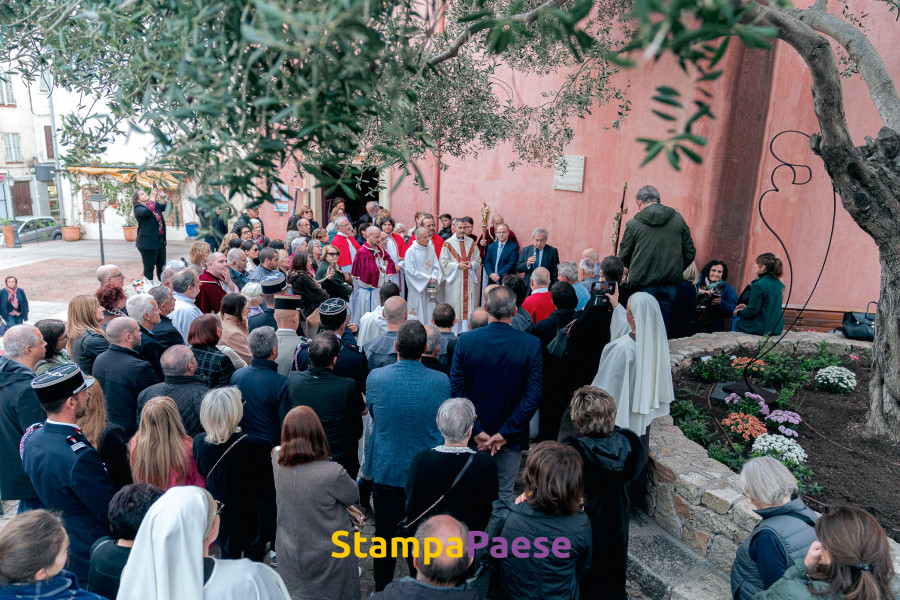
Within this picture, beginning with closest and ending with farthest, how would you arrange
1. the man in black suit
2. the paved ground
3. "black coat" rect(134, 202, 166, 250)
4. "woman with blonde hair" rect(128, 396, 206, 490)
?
"woman with blonde hair" rect(128, 396, 206, 490) → the man in black suit → "black coat" rect(134, 202, 166, 250) → the paved ground

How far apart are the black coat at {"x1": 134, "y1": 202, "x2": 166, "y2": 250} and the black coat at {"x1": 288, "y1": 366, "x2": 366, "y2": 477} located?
837 cm

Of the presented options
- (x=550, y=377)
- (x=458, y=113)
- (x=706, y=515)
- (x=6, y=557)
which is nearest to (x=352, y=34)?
(x=6, y=557)

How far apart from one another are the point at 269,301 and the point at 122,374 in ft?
5.65

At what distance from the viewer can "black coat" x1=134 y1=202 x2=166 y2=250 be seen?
11.3 metres

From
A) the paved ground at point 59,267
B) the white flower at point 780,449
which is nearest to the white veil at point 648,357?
the white flower at point 780,449

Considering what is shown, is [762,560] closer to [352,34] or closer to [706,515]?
[706,515]

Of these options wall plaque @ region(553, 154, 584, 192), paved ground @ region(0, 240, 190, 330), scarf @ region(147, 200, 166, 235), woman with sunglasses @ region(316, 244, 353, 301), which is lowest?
paved ground @ region(0, 240, 190, 330)

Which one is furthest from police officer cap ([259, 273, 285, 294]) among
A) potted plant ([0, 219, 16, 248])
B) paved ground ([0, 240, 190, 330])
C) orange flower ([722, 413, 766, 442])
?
potted plant ([0, 219, 16, 248])

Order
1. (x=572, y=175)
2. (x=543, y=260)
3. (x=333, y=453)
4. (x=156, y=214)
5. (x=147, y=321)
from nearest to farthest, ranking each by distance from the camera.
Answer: (x=333, y=453) → (x=147, y=321) → (x=543, y=260) → (x=572, y=175) → (x=156, y=214)

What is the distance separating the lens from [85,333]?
193 inches

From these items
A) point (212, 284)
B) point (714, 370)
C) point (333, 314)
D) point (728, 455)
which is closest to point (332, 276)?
point (212, 284)

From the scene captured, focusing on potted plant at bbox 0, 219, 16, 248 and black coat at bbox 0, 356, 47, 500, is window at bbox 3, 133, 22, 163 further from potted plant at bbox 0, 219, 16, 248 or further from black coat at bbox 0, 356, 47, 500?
black coat at bbox 0, 356, 47, 500

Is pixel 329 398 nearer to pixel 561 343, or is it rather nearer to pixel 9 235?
pixel 561 343

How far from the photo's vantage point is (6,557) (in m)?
2.35
